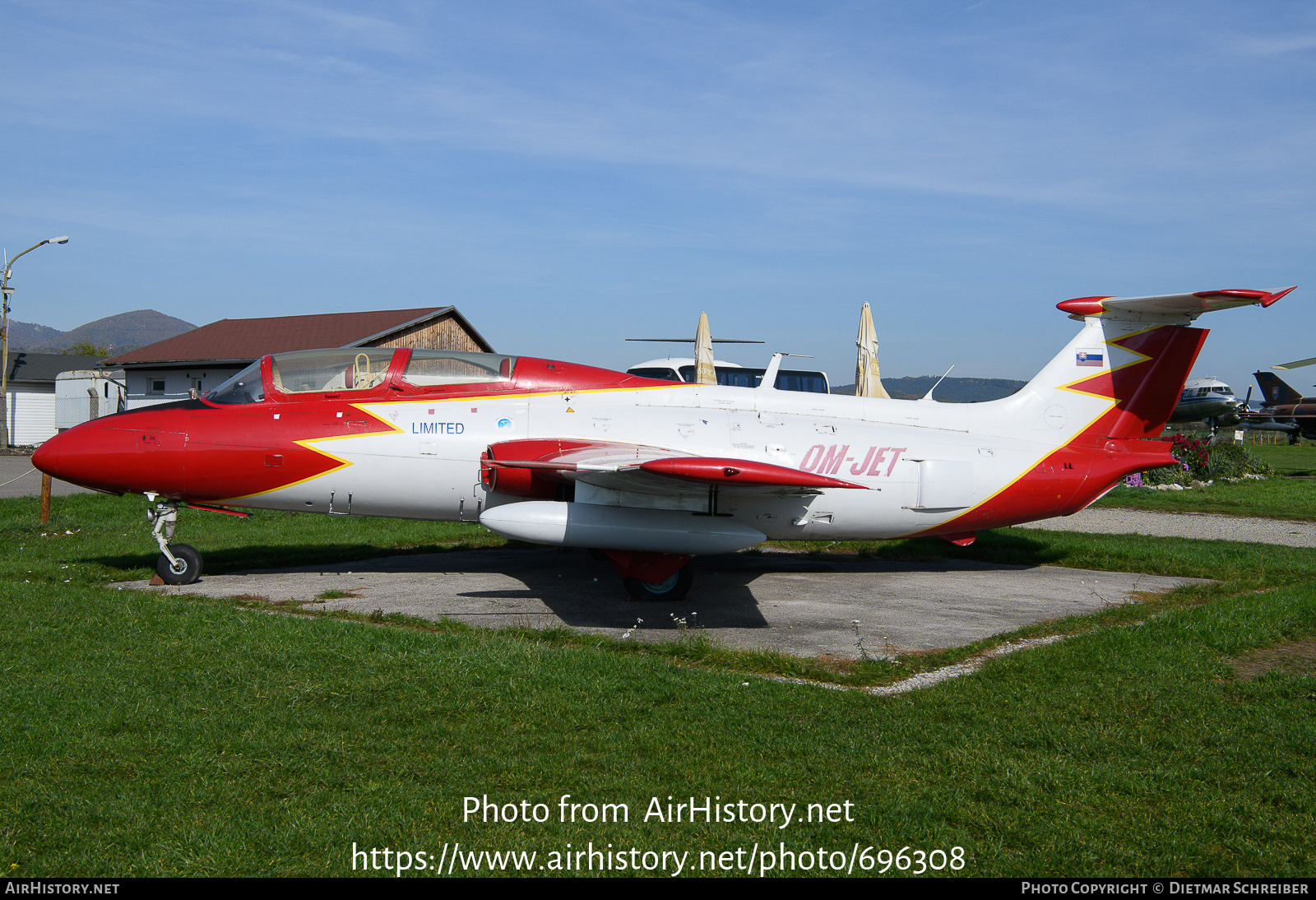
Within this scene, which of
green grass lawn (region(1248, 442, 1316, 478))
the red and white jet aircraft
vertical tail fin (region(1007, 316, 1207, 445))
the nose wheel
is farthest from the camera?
green grass lawn (region(1248, 442, 1316, 478))

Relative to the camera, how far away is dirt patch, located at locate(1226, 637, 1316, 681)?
22.7ft

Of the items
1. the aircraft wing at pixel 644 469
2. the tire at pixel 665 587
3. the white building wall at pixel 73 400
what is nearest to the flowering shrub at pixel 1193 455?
the aircraft wing at pixel 644 469

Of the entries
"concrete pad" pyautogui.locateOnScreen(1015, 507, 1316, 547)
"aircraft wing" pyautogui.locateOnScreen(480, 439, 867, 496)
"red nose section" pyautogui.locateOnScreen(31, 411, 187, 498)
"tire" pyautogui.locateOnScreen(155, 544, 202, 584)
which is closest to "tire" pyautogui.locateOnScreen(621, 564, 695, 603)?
"aircraft wing" pyautogui.locateOnScreen(480, 439, 867, 496)

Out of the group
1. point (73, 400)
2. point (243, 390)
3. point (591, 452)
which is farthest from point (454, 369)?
point (73, 400)

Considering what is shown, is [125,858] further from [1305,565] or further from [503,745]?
[1305,565]

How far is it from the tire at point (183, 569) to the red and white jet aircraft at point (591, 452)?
0.07 ft

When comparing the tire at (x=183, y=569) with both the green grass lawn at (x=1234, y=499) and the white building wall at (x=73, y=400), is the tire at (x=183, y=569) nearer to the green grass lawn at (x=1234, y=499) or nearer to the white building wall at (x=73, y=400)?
the green grass lawn at (x=1234, y=499)

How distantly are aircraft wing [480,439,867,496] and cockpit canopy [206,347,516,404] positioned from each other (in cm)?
117

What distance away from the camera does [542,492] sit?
994cm

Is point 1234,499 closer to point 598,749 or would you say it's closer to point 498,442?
point 498,442

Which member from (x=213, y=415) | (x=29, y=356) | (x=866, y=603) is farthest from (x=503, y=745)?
(x=29, y=356)

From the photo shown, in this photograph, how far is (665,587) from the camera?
32.7 feet

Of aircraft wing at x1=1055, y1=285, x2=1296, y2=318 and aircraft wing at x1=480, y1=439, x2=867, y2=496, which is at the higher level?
aircraft wing at x1=1055, y1=285, x2=1296, y2=318

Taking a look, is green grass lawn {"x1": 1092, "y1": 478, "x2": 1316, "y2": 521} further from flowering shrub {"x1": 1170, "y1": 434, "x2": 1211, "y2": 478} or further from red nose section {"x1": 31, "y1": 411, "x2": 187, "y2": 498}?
red nose section {"x1": 31, "y1": 411, "x2": 187, "y2": 498}
